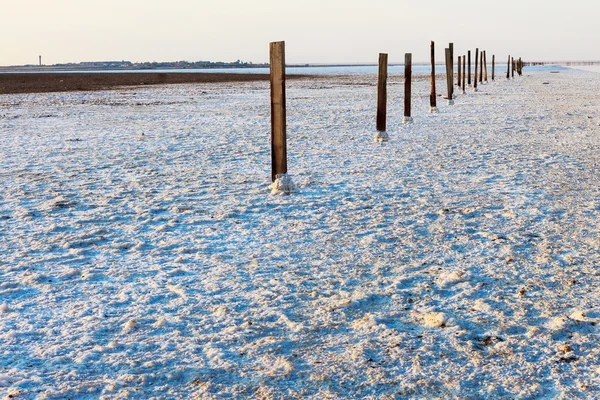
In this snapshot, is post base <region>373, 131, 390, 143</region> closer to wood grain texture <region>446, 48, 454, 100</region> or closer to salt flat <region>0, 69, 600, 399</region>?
salt flat <region>0, 69, 600, 399</region>

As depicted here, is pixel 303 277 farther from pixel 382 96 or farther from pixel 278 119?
pixel 382 96

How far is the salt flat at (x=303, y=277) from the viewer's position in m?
3.16

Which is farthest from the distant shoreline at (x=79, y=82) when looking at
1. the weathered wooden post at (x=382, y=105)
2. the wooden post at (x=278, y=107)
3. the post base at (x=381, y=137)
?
the wooden post at (x=278, y=107)

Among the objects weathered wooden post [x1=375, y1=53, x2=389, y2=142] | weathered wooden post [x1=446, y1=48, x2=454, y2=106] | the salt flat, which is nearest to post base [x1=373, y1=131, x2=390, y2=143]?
weathered wooden post [x1=375, y1=53, x2=389, y2=142]

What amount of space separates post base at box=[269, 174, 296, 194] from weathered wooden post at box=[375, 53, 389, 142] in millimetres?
Result: 4977

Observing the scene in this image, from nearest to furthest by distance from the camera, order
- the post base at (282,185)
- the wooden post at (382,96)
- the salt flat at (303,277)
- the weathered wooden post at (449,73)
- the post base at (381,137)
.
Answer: the salt flat at (303,277) → the post base at (282,185) → the post base at (381,137) → the wooden post at (382,96) → the weathered wooden post at (449,73)

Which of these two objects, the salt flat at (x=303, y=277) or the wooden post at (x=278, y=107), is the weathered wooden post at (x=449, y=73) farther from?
the wooden post at (x=278, y=107)

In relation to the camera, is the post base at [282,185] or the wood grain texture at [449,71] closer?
the post base at [282,185]

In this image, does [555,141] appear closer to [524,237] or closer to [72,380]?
[524,237]

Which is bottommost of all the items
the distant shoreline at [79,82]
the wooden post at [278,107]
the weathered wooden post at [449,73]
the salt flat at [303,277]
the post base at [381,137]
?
the salt flat at [303,277]

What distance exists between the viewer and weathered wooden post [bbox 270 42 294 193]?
7.37 metres

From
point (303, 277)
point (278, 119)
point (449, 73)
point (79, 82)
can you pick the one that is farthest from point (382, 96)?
point (79, 82)

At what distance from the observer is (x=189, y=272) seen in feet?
15.5

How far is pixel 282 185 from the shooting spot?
7.48 m
